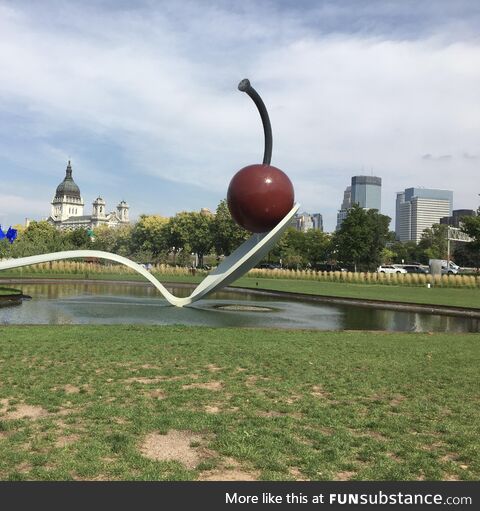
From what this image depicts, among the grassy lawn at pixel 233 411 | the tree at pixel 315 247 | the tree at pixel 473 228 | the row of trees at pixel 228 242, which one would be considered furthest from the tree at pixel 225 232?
the grassy lawn at pixel 233 411

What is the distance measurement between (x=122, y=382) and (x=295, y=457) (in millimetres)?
3322

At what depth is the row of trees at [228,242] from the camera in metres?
55.0

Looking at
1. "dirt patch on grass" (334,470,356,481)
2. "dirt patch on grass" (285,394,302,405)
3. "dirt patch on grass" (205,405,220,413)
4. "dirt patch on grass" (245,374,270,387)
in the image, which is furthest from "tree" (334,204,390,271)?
"dirt patch on grass" (334,470,356,481)

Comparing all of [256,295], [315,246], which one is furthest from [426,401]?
[315,246]

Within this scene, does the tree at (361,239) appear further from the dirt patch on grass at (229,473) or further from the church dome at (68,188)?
the church dome at (68,188)

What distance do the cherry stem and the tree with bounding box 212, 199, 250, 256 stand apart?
39.1 meters

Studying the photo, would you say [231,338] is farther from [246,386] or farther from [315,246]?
[315,246]

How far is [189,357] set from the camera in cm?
915

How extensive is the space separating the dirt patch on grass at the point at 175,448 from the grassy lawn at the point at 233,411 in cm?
2

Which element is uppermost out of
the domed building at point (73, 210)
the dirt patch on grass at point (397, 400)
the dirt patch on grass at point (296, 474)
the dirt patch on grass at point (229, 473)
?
the domed building at point (73, 210)

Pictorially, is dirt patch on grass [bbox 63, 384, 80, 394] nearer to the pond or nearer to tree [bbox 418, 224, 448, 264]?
the pond

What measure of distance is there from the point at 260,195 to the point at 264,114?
3.33m
